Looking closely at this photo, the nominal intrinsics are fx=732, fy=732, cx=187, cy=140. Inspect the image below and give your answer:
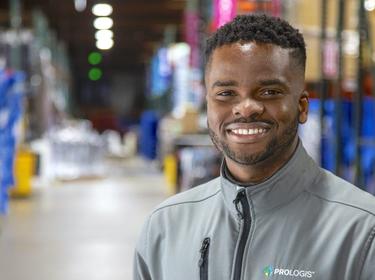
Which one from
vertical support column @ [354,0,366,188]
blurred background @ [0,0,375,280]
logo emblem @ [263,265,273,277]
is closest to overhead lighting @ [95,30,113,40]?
blurred background @ [0,0,375,280]

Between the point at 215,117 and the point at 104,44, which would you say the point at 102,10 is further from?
the point at 215,117

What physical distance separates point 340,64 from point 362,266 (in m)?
4.50

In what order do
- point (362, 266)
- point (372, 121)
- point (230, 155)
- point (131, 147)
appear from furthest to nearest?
point (131, 147), point (372, 121), point (230, 155), point (362, 266)

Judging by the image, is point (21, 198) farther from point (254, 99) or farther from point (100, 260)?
point (254, 99)

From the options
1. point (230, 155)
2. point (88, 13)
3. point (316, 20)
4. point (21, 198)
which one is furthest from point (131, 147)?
point (230, 155)

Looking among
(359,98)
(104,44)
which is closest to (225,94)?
(359,98)

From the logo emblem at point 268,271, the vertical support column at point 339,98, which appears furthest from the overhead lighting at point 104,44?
the logo emblem at point 268,271

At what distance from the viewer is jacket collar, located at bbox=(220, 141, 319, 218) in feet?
5.09

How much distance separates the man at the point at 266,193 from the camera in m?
1.49

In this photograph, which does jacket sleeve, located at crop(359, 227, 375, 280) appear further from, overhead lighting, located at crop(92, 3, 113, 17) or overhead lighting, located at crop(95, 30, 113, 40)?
overhead lighting, located at crop(95, 30, 113, 40)

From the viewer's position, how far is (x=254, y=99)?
155 cm

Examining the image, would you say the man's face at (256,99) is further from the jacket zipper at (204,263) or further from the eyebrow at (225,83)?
the jacket zipper at (204,263)

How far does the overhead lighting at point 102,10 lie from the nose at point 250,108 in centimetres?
2349

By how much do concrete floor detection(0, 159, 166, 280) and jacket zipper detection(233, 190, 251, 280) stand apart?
555 cm
